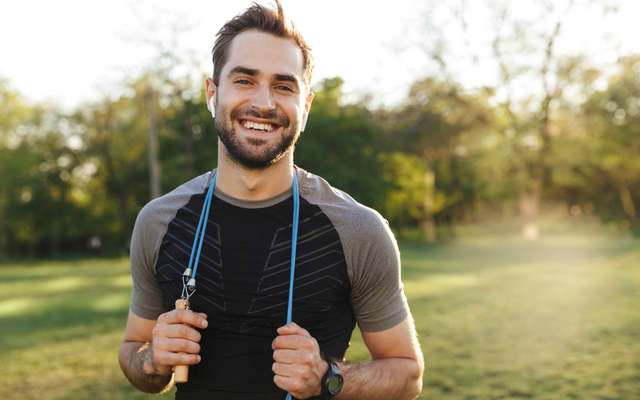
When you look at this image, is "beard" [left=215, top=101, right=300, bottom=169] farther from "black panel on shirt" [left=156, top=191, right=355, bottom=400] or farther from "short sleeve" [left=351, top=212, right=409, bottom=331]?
"short sleeve" [left=351, top=212, right=409, bottom=331]

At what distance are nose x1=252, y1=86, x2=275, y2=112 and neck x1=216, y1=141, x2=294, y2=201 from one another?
201mm

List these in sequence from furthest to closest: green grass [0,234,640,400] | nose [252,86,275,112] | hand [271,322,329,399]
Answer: green grass [0,234,640,400] < nose [252,86,275,112] < hand [271,322,329,399]

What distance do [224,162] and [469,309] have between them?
12910 millimetres

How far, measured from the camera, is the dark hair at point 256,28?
2.37 metres

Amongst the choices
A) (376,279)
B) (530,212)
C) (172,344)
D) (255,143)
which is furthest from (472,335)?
(530,212)

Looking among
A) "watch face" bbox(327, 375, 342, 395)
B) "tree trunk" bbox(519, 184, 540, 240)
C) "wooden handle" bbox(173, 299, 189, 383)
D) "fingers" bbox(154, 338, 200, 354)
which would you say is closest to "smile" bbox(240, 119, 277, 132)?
"wooden handle" bbox(173, 299, 189, 383)

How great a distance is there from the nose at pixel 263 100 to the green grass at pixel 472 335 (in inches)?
223

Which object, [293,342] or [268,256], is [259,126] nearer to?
[268,256]

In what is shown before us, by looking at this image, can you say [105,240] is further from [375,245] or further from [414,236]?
[375,245]

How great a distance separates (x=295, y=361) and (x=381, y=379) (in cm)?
41

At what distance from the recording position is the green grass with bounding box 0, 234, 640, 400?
7.92m

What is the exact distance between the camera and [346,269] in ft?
7.79

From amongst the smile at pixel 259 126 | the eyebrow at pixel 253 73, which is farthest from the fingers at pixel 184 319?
the eyebrow at pixel 253 73

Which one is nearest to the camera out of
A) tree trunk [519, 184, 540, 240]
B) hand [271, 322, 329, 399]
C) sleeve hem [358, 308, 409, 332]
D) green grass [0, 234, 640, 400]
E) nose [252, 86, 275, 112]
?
hand [271, 322, 329, 399]
